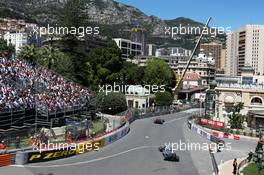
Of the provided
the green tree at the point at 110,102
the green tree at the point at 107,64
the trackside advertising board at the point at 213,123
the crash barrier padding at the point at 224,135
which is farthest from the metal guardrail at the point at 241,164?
the green tree at the point at 107,64

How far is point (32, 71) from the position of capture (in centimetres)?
5478

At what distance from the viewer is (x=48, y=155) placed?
34.5 m

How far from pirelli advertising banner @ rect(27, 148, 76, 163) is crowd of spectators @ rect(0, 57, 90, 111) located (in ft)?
26.9

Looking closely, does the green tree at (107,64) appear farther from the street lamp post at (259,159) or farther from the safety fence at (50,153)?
the street lamp post at (259,159)

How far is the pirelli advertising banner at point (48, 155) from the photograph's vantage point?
3312 cm

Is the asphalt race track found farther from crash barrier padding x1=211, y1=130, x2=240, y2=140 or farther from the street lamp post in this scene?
crash barrier padding x1=211, y1=130, x2=240, y2=140

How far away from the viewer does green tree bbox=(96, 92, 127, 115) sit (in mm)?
74406

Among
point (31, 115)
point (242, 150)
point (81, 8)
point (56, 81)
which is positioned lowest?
point (242, 150)

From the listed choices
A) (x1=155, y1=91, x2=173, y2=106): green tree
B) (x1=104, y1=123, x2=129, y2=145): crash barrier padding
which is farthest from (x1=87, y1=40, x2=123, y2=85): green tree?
(x1=104, y1=123, x2=129, y2=145): crash barrier padding

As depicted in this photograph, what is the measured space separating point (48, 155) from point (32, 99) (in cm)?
1232

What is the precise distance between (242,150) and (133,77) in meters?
66.0

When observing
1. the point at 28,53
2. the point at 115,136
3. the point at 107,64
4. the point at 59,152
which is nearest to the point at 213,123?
the point at 115,136

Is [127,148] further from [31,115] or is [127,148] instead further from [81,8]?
[81,8]

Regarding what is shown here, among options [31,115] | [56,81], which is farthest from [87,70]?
[31,115]
